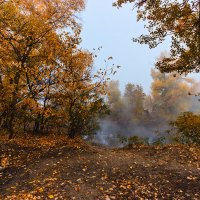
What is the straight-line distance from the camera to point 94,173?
996cm

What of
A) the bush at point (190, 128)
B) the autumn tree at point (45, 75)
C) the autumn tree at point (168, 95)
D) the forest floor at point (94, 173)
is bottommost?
the forest floor at point (94, 173)

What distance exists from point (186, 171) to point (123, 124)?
134ft

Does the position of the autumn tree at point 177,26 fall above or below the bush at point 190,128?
above

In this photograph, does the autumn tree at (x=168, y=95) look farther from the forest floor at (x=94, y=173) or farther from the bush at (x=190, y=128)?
the forest floor at (x=94, y=173)

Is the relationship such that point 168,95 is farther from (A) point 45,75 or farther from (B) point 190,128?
(A) point 45,75

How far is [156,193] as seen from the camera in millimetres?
8547

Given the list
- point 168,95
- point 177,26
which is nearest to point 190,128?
point 177,26

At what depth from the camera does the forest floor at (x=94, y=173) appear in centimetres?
845

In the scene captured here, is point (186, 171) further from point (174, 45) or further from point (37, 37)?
point (37, 37)

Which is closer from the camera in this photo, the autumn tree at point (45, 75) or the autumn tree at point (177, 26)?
the autumn tree at point (177, 26)

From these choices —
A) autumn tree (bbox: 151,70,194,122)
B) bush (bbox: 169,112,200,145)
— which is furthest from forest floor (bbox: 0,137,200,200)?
autumn tree (bbox: 151,70,194,122)

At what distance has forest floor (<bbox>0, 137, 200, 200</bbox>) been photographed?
27.7ft

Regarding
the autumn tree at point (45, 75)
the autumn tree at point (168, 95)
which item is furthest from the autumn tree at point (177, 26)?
the autumn tree at point (168, 95)

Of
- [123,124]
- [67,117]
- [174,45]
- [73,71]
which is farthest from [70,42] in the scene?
[123,124]
